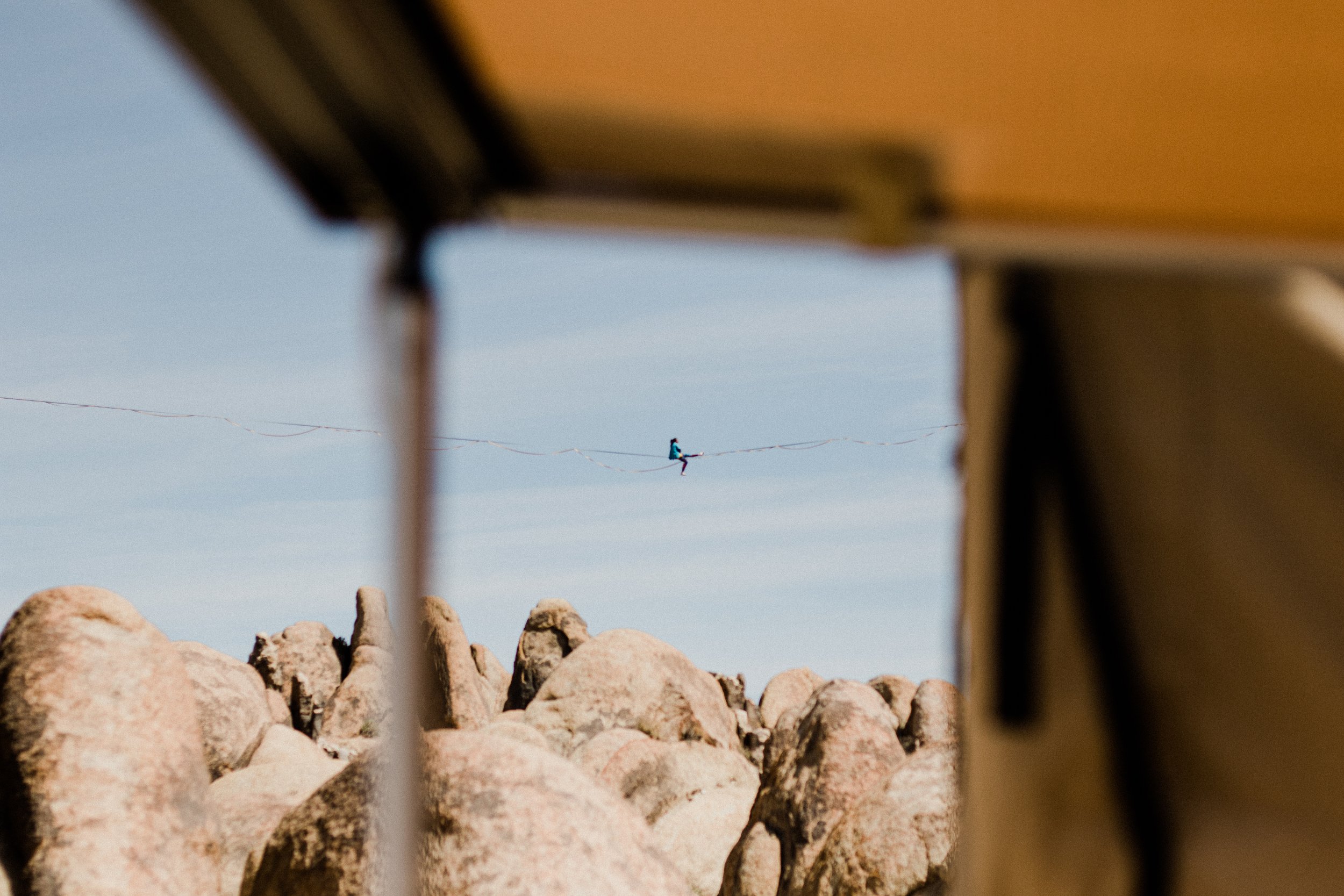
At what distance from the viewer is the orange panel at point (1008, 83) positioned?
1.32m

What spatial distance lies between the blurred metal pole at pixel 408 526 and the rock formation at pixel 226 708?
15.5 meters

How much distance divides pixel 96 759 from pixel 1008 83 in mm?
8055

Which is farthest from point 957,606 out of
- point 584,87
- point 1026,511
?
point 584,87

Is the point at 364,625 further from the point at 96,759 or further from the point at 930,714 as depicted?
the point at 96,759

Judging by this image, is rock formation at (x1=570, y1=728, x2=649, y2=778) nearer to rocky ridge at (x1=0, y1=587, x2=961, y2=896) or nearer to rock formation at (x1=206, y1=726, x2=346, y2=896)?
rocky ridge at (x1=0, y1=587, x2=961, y2=896)

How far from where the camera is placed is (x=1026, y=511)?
1787 mm

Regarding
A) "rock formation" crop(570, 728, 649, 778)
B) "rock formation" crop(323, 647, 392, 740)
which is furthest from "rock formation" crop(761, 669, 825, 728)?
"rock formation" crop(570, 728, 649, 778)

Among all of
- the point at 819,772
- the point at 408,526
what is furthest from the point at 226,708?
the point at 408,526

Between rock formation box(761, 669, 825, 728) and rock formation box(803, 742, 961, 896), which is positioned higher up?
rock formation box(803, 742, 961, 896)

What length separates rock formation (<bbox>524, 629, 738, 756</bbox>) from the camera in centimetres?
Answer: 1818

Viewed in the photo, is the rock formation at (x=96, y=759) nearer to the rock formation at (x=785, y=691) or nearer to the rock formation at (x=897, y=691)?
the rock formation at (x=897, y=691)

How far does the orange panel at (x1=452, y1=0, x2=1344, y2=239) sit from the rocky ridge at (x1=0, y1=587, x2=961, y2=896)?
0.70 m

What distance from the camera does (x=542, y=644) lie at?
2430 centimetres

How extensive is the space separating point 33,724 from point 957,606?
7554 mm
